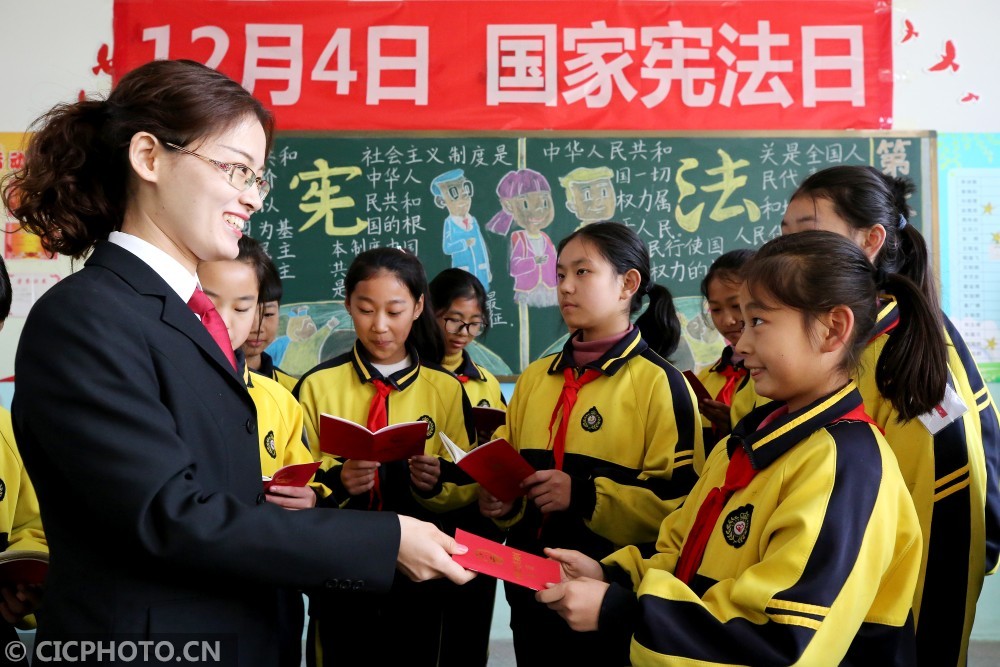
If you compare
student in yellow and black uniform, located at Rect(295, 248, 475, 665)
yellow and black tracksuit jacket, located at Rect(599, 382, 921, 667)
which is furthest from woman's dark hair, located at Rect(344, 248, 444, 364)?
yellow and black tracksuit jacket, located at Rect(599, 382, 921, 667)

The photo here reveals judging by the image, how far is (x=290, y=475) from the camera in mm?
1755

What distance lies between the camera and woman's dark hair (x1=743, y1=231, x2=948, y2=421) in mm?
1415

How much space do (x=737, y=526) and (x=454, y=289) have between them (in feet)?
6.98

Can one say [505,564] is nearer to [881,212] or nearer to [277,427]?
[277,427]

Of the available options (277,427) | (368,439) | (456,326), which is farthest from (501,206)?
(368,439)

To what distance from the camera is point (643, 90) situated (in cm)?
373

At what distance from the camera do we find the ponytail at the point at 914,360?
4.83 ft

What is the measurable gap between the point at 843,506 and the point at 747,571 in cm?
17

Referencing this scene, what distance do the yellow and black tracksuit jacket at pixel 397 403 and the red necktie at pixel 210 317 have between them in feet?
3.73

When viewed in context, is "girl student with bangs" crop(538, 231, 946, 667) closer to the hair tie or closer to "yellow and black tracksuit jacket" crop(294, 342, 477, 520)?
the hair tie

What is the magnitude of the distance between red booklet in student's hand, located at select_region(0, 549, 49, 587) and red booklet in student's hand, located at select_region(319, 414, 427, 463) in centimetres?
61

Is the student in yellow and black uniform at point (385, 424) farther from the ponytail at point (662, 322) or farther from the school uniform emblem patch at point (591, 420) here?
the ponytail at point (662, 322)

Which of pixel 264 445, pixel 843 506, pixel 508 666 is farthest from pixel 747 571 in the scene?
pixel 508 666

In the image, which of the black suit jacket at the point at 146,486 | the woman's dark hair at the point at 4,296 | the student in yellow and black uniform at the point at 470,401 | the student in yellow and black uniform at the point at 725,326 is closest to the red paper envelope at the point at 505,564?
the black suit jacket at the point at 146,486
